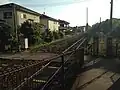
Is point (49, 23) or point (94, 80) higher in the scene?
point (49, 23)

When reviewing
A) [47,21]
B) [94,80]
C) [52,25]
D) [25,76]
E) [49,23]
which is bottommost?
[94,80]

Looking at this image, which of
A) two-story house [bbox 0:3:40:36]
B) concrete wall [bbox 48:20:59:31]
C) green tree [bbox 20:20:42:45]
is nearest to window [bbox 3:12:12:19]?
two-story house [bbox 0:3:40:36]

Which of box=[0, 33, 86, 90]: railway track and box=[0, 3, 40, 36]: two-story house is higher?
box=[0, 3, 40, 36]: two-story house

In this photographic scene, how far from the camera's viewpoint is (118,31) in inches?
619

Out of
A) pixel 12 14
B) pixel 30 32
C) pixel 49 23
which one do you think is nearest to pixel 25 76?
pixel 30 32

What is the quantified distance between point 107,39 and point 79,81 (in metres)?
6.50

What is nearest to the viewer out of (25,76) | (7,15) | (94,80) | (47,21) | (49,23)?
(25,76)

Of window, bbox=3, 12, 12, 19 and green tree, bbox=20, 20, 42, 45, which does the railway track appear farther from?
window, bbox=3, 12, 12, 19

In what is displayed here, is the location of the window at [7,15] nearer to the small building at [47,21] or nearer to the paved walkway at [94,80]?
the small building at [47,21]

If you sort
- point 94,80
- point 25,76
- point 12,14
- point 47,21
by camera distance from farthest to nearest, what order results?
point 47,21 → point 12,14 → point 94,80 → point 25,76

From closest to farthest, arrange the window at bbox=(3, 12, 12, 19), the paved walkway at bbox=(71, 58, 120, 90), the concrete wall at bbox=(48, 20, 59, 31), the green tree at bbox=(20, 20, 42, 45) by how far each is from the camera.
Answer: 1. the paved walkway at bbox=(71, 58, 120, 90)
2. the green tree at bbox=(20, 20, 42, 45)
3. the window at bbox=(3, 12, 12, 19)
4. the concrete wall at bbox=(48, 20, 59, 31)

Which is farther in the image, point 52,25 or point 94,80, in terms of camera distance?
point 52,25

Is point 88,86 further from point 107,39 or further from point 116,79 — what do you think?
point 107,39

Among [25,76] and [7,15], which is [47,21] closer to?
[7,15]
